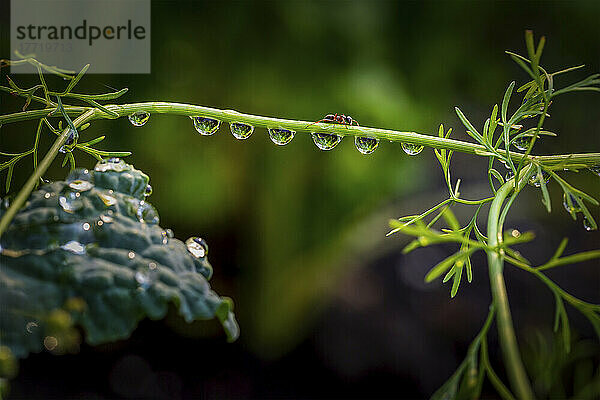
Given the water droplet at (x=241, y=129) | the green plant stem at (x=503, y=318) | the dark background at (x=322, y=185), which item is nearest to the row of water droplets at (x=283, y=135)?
the water droplet at (x=241, y=129)

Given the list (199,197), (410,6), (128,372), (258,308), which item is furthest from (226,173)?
(410,6)

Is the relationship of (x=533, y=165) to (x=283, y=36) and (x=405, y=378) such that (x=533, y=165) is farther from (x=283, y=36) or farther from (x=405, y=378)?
(x=283, y=36)

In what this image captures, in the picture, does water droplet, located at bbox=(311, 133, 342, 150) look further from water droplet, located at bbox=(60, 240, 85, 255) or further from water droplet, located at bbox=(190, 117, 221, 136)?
water droplet, located at bbox=(60, 240, 85, 255)

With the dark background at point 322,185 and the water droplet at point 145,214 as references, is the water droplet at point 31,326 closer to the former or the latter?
the water droplet at point 145,214

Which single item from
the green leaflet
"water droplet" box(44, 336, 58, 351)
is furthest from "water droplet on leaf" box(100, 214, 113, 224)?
"water droplet" box(44, 336, 58, 351)

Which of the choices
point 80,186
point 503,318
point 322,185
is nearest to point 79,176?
point 80,186

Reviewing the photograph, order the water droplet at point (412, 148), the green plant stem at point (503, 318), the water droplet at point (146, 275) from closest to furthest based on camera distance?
1. the green plant stem at point (503, 318)
2. the water droplet at point (146, 275)
3. the water droplet at point (412, 148)

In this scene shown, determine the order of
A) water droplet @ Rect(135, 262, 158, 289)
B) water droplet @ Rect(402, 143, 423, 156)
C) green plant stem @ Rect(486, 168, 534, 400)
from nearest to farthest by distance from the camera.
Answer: green plant stem @ Rect(486, 168, 534, 400), water droplet @ Rect(135, 262, 158, 289), water droplet @ Rect(402, 143, 423, 156)
